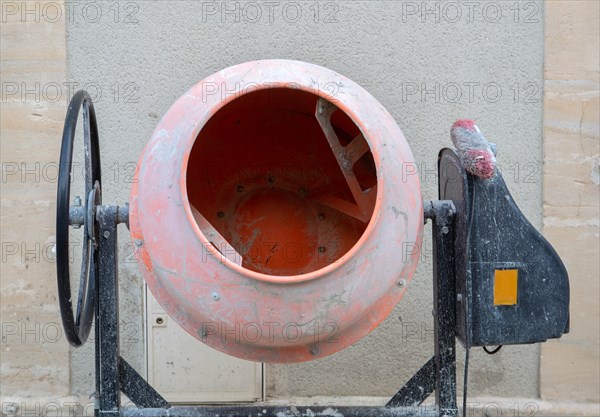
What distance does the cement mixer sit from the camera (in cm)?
196

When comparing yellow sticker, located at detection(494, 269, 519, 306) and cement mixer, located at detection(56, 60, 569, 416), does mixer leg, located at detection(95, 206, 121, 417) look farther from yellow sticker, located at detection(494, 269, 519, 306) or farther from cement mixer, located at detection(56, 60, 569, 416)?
yellow sticker, located at detection(494, 269, 519, 306)

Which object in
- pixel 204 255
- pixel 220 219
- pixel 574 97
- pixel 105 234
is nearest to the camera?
pixel 204 255

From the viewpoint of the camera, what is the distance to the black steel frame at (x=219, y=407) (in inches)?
86.4

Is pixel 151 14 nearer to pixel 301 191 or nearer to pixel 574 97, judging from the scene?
pixel 301 191

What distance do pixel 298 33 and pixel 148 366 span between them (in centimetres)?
150

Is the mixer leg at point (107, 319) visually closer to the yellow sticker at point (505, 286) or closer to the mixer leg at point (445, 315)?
the mixer leg at point (445, 315)

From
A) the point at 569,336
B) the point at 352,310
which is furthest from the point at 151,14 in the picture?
the point at 569,336

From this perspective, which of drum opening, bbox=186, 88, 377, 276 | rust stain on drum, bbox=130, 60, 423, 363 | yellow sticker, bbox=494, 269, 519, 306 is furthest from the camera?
drum opening, bbox=186, 88, 377, 276

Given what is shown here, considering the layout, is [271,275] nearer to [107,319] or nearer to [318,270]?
[318,270]

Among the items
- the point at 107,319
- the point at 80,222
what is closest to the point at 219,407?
the point at 107,319

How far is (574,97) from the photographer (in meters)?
3.08

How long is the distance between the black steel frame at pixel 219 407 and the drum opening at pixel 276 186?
0.40 meters

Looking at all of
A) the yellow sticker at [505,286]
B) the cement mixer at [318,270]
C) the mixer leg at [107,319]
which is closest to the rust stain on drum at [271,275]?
the cement mixer at [318,270]

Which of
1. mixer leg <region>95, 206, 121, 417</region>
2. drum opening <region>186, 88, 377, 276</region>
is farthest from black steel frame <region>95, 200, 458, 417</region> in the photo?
drum opening <region>186, 88, 377, 276</region>
